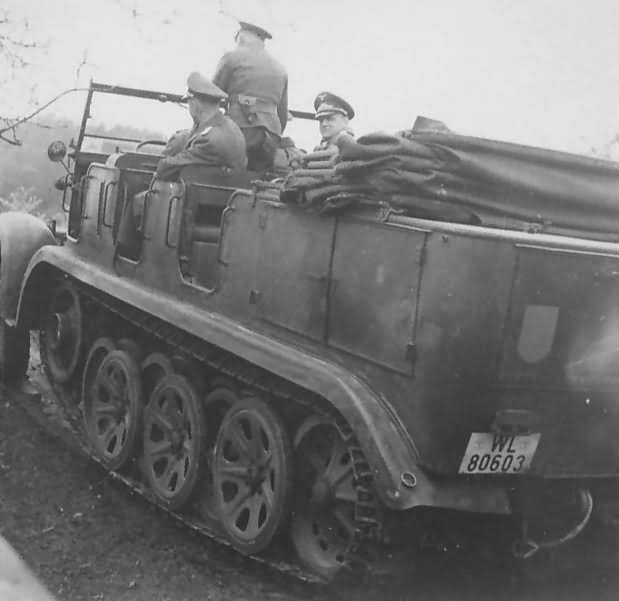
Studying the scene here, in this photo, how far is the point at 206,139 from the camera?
5.73 metres

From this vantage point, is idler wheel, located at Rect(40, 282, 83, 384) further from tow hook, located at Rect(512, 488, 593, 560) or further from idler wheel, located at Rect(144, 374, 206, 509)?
tow hook, located at Rect(512, 488, 593, 560)

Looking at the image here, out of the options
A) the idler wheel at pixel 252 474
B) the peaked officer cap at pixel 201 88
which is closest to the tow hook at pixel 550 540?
the idler wheel at pixel 252 474

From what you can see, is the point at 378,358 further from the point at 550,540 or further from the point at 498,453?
the point at 550,540

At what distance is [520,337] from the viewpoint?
3613 millimetres

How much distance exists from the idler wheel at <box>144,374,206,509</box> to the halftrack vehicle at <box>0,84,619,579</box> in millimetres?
12

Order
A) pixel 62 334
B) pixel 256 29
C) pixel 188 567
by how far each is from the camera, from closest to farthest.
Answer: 1. pixel 188 567
2. pixel 256 29
3. pixel 62 334

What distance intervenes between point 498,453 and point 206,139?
276 centimetres

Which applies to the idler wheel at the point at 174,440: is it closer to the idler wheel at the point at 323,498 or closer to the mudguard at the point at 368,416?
the mudguard at the point at 368,416

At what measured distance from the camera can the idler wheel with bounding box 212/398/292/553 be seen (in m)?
4.49

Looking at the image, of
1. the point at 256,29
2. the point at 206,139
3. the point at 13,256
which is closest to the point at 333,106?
the point at 256,29

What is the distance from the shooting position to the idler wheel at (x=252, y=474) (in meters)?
4.49

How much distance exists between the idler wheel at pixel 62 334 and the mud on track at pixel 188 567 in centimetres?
160

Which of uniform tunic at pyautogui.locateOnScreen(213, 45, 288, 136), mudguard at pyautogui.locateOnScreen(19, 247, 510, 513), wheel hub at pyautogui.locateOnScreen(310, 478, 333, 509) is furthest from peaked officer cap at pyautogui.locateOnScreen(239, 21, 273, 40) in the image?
wheel hub at pyautogui.locateOnScreen(310, 478, 333, 509)

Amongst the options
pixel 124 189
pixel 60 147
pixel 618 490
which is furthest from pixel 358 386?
pixel 60 147
